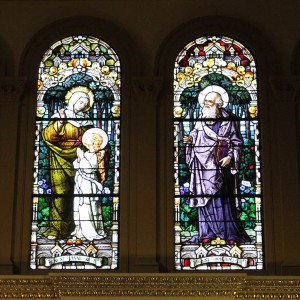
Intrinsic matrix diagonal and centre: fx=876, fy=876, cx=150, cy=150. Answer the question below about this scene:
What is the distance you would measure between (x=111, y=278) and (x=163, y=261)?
820 mm

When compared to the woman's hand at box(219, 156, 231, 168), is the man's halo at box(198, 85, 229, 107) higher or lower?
higher

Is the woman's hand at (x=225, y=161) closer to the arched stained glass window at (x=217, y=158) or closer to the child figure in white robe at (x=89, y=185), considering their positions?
the arched stained glass window at (x=217, y=158)

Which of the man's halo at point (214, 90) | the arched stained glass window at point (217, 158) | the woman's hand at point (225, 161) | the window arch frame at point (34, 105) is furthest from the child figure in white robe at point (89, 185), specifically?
the woman's hand at point (225, 161)

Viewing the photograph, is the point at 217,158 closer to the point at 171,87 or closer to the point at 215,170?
the point at 215,170

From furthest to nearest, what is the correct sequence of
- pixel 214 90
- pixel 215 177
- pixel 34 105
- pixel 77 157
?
pixel 214 90 → pixel 34 105 → pixel 77 157 → pixel 215 177

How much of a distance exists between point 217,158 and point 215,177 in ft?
0.87

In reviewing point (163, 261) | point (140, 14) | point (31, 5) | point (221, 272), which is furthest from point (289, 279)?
point (31, 5)

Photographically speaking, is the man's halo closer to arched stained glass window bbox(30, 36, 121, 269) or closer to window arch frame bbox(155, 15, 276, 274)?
window arch frame bbox(155, 15, 276, 274)

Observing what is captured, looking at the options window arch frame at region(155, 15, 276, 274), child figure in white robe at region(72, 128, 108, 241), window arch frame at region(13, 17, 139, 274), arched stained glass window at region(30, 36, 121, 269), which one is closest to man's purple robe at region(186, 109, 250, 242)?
window arch frame at region(155, 15, 276, 274)

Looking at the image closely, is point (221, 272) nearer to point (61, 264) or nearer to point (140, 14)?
point (61, 264)

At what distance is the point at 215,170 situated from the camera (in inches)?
456

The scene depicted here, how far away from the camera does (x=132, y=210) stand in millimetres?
11242

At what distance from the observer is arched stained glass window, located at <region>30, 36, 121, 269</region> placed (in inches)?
443

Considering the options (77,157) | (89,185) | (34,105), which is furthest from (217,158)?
(34,105)
